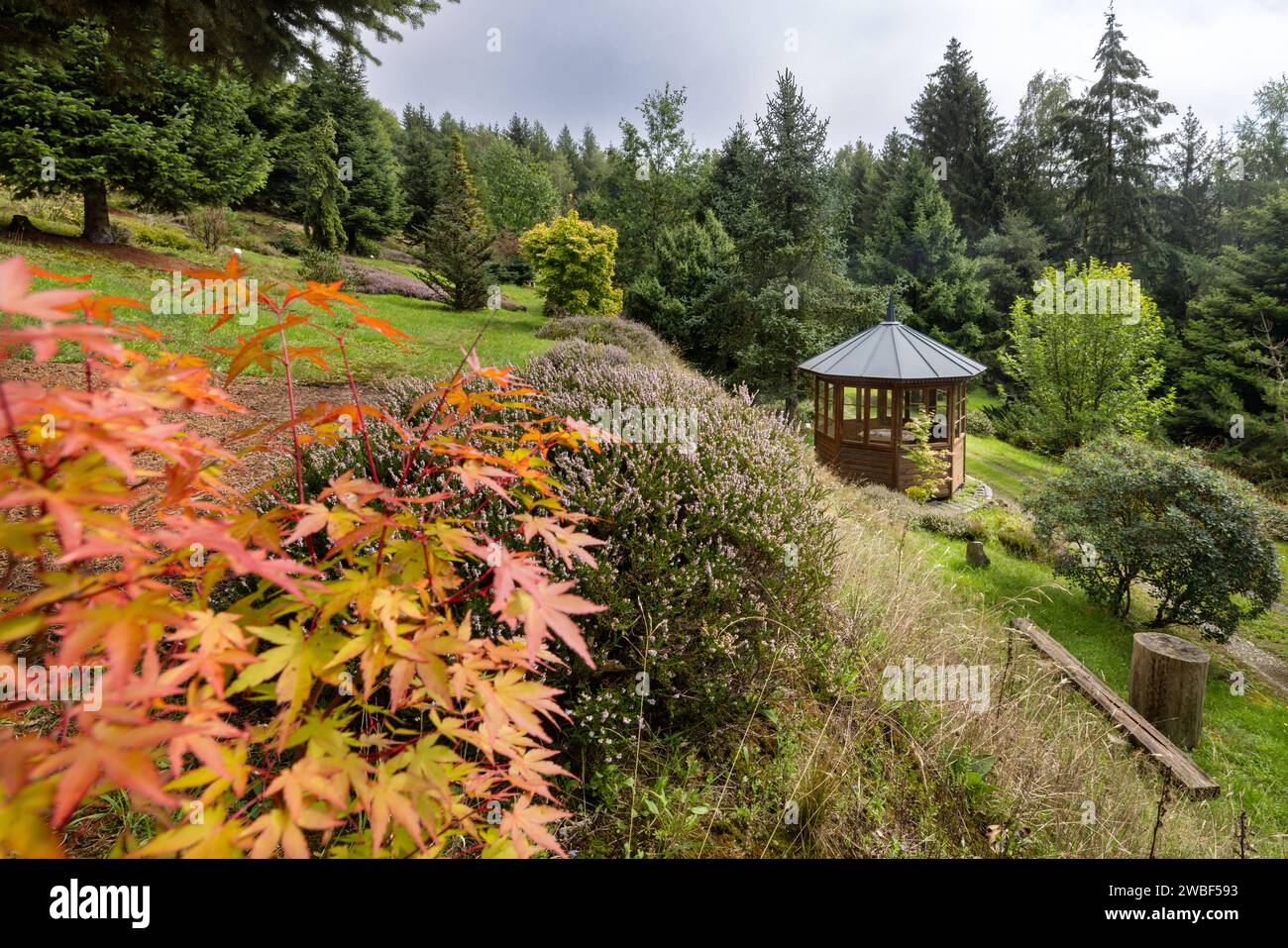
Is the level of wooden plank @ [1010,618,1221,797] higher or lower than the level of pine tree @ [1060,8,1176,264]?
lower

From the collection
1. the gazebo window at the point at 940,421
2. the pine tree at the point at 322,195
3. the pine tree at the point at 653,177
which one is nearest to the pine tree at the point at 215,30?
the gazebo window at the point at 940,421

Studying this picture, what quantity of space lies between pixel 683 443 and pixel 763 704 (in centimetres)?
127

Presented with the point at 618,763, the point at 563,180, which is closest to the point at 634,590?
the point at 618,763

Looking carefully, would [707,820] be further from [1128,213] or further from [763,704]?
[1128,213]

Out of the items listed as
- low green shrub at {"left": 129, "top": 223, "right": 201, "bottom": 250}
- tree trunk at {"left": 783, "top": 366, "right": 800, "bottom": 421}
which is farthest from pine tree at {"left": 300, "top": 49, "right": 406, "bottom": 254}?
tree trunk at {"left": 783, "top": 366, "right": 800, "bottom": 421}

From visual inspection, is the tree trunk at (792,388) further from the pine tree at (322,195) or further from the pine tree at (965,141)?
the pine tree at (965,141)

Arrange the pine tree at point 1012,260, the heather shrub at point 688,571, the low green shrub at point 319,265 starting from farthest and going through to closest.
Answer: the pine tree at point 1012,260 → the low green shrub at point 319,265 → the heather shrub at point 688,571

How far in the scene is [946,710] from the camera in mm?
3008

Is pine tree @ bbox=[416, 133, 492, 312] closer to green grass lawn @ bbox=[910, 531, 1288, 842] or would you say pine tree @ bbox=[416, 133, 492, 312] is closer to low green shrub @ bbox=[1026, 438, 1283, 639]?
green grass lawn @ bbox=[910, 531, 1288, 842]

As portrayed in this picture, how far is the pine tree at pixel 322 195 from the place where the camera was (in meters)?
20.0

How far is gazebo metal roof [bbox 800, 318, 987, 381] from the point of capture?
1324cm

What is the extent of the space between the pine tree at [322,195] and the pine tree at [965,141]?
28.7 m

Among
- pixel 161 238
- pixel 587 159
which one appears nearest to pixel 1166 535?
pixel 161 238

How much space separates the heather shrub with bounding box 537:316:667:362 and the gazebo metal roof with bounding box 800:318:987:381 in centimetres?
408
